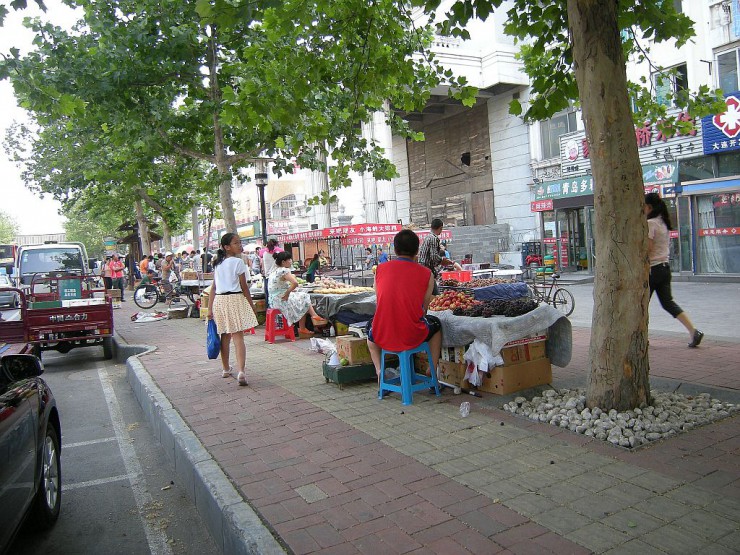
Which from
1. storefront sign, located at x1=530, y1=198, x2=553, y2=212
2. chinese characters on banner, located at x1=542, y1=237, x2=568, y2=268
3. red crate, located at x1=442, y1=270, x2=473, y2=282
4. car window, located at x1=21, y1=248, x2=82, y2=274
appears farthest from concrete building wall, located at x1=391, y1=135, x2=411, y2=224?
red crate, located at x1=442, y1=270, x2=473, y2=282

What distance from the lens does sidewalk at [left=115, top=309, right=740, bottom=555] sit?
299cm

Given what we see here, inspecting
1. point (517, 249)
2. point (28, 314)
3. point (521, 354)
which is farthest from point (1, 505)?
point (517, 249)

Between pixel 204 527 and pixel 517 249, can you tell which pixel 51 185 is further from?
pixel 204 527

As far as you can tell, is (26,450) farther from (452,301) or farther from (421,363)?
(452,301)

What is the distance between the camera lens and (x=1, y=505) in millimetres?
2688

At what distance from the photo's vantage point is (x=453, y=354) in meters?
5.97

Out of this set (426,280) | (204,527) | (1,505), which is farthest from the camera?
(426,280)

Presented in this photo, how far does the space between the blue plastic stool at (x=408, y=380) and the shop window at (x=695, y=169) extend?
15.6m

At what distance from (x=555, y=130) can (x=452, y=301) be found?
20409 millimetres

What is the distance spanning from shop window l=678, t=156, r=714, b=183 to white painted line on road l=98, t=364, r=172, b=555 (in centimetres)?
1734

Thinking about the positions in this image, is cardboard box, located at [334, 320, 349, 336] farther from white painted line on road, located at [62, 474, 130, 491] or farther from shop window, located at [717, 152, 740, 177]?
shop window, located at [717, 152, 740, 177]

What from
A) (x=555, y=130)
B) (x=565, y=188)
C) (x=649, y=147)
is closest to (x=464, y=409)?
(x=649, y=147)

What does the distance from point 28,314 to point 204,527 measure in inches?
304

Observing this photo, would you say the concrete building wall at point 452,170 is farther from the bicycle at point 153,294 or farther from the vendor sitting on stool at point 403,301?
the vendor sitting on stool at point 403,301
